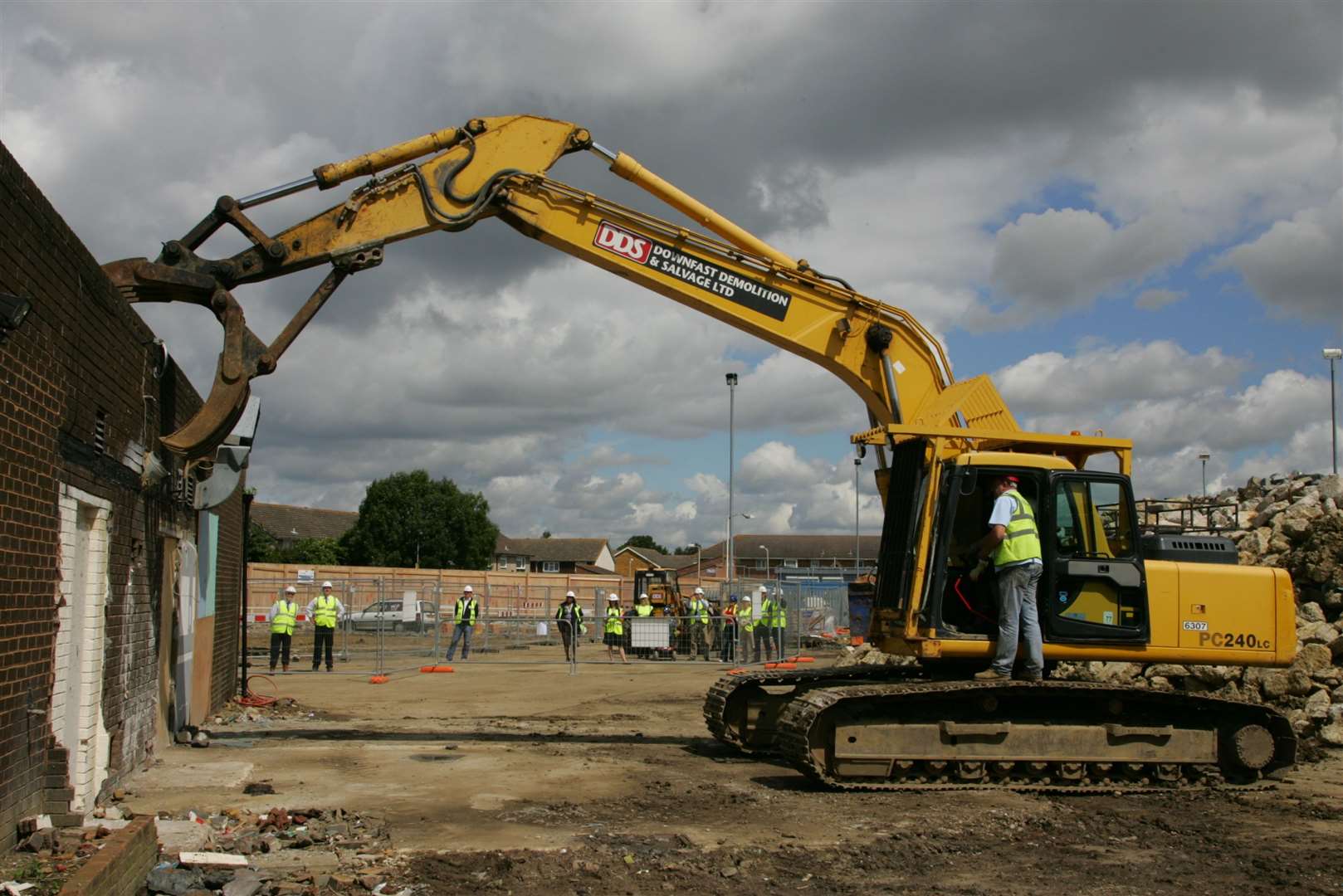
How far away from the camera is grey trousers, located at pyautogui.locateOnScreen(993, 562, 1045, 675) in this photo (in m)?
9.73

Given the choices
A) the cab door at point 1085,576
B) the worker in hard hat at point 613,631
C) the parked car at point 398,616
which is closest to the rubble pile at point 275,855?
the cab door at point 1085,576

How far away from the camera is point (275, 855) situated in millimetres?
7387

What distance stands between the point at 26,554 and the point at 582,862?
142 inches

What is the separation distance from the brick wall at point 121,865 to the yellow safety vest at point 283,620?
1594 centimetres

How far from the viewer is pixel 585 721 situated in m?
15.3

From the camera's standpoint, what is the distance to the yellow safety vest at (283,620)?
22297 mm

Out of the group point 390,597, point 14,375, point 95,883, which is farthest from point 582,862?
point 390,597

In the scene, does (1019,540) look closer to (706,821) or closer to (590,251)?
(706,821)

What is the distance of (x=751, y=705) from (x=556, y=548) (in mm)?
109309

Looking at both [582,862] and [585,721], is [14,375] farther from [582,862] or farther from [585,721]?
[585,721]

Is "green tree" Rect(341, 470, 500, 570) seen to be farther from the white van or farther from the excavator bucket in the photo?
the excavator bucket

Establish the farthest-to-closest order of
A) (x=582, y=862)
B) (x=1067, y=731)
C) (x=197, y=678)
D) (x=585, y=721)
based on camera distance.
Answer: (x=585, y=721), (x=197, y=678), (x=1067, y=731), (x=582, y=862)

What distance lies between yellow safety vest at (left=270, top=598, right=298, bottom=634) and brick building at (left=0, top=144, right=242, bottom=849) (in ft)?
34.9

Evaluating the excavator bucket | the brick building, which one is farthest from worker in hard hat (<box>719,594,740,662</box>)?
the excavator bucket
